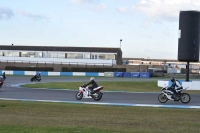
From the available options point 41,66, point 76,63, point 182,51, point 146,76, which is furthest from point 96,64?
point 182,51

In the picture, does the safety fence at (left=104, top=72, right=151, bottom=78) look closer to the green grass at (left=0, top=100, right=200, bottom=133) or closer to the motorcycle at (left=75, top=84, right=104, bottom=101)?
the motorcycle at (left=75, top=84, right=104, bottom=101)

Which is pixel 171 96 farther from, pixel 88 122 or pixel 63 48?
pixel 63 48

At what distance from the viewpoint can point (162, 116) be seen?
13031 mm

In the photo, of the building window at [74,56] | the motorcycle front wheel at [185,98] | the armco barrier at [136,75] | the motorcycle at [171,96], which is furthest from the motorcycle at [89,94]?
the building window at [74,56]

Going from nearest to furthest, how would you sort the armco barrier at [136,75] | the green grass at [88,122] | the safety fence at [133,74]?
the green grass at [88,122]
the armco barrier at [136,75]
the safety fence at [133,74]

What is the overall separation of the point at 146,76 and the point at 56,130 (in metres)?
49.2

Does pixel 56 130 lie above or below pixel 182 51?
below

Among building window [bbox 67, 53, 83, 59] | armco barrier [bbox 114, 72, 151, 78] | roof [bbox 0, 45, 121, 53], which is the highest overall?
roof [bbox 0, 45, 121, 53]

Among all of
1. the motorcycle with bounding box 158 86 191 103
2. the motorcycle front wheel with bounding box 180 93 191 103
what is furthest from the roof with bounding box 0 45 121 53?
the motorcycle front wheel with bounding box 180 93 191 103

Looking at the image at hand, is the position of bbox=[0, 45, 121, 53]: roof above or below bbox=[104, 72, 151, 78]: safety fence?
above

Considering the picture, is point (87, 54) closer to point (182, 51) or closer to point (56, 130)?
point (182, 51)

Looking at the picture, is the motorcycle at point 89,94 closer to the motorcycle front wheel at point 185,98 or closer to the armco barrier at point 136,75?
the motorcycle front wheel at point 185,98

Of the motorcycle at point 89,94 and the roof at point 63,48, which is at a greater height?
the roof at point 63,48

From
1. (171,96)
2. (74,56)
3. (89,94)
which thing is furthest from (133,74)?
(171,96)
